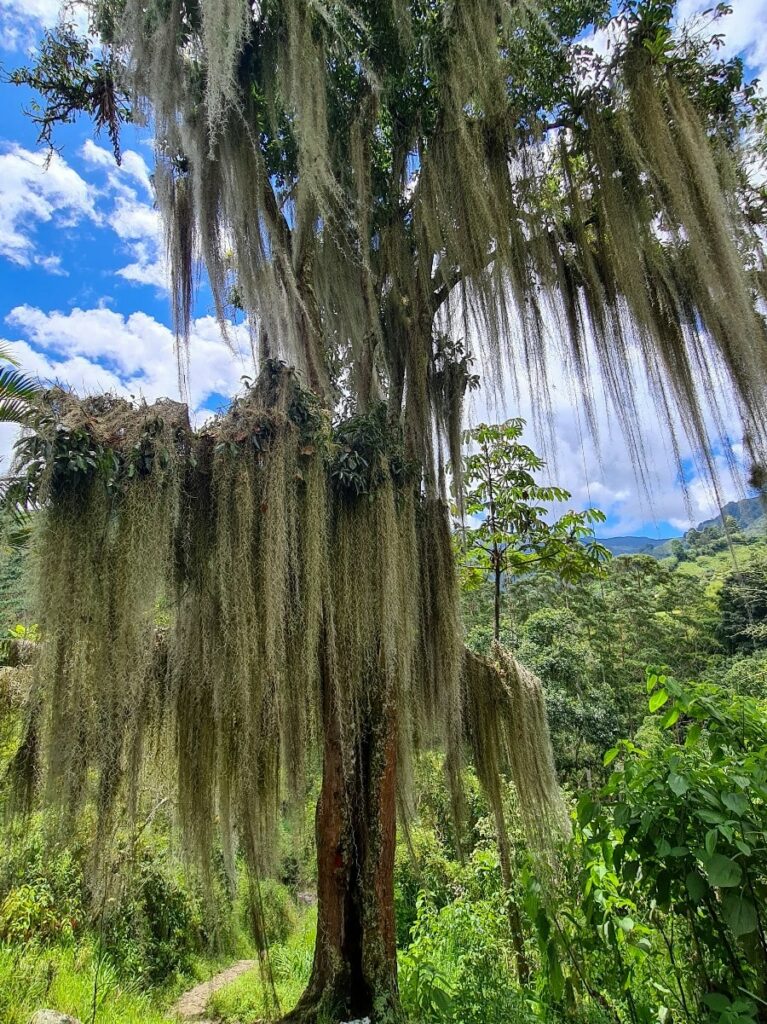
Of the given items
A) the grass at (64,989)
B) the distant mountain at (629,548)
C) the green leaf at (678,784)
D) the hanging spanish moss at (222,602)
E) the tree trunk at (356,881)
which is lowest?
the grass at (64,989)

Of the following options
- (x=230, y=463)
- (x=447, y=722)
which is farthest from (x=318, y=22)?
(x=447, y=722)

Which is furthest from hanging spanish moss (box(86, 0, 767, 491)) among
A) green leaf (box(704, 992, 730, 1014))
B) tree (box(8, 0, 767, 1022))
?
green leaf (box(704, 992, 730, 1014))

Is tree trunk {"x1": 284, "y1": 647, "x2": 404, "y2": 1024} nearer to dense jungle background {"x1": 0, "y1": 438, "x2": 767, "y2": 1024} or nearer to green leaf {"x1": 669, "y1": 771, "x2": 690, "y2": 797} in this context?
dense jungle background {"x1": 0, "y1": 438, "x2": 767, "y2": 1024}

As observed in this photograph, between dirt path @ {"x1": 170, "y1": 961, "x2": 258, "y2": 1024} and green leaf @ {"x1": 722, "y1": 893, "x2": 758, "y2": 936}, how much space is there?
13.1 feet

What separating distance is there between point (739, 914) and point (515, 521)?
300 cm

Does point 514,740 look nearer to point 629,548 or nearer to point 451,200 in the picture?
point 451,200

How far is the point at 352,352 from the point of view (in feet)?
11.8

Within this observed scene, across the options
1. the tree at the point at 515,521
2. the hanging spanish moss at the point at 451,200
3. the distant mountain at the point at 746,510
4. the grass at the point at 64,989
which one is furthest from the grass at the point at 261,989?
the hanging spanish moss at the point at 451,200

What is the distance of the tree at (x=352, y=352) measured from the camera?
1818 millimetres

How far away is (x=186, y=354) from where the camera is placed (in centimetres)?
299

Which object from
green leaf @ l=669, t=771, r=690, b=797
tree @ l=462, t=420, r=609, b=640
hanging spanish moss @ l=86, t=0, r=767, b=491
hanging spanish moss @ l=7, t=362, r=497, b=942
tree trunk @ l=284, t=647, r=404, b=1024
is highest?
hanging spanish moss @ l=86, t=0, r=767, b=491

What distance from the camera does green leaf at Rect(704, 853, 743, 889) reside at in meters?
1.10

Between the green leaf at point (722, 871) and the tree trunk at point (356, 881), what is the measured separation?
4.61 ft

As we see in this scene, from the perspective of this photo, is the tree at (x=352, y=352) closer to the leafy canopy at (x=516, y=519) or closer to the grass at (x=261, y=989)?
the leafy canopy at (x=516, y=519)
